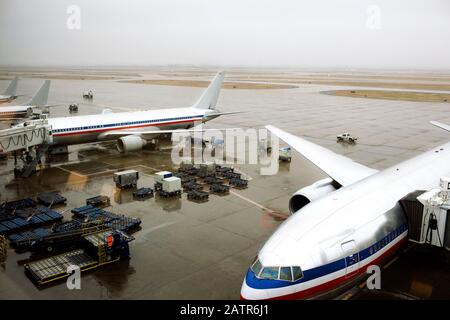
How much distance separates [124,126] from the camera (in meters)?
38.5

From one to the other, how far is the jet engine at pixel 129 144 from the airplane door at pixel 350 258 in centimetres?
2706

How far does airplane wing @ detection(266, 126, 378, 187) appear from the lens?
20.7 metres

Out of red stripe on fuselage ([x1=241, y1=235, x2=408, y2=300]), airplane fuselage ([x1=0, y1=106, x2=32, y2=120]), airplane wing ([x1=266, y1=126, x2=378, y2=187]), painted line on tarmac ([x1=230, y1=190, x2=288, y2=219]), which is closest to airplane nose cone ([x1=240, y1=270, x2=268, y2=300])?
red stripe on fuselage ([x1=241, y1=235, x2=408, y2=300])

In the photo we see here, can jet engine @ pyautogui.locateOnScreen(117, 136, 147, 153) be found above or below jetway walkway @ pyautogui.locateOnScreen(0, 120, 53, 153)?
below

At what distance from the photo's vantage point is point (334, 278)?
12.3 m

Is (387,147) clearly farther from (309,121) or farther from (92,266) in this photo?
(92,266)

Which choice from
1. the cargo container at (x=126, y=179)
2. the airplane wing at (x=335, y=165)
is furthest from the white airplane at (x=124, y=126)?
the airplane wing at (x=335, y=165)

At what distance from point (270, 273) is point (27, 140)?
24.5 m

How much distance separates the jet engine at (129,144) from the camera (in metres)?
36.5

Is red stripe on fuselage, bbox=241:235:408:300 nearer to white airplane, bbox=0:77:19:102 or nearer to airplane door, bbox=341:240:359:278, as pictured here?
airplane door, bbox=341:240:359:278

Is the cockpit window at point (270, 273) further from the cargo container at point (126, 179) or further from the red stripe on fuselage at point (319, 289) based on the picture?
the cargo container at point (126, 179)

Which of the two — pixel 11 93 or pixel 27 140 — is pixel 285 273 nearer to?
pixel 27 140

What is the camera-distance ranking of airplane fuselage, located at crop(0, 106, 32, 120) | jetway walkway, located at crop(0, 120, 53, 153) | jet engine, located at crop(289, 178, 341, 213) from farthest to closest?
airplane fuselage, located at crop(0, 106, 32, 120)
jetway walkway, located at crop(0, 120, 53, 153)
jet engine, located at crop(289, 178, 341, 213)
